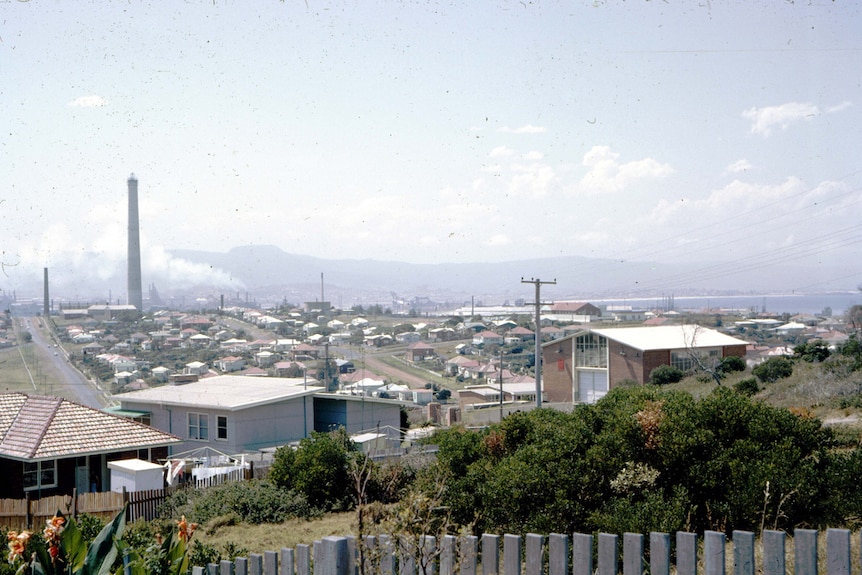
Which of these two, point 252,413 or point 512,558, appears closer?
point 512,558

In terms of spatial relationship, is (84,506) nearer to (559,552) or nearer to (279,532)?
(279,532)

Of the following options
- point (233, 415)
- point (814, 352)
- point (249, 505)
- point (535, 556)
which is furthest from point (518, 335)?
point (535, 556)

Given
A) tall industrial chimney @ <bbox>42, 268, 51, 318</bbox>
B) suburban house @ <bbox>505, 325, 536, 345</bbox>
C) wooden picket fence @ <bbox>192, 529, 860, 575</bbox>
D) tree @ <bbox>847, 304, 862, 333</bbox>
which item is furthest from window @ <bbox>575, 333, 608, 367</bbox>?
tall industrial chimney @ <bbox>42, 268, 51, 318</bbox>

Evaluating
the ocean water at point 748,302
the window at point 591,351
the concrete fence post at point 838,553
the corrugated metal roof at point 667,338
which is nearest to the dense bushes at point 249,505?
the concrete fence post at point 838,553

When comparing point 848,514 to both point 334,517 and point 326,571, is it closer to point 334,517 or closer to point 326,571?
point 326,571

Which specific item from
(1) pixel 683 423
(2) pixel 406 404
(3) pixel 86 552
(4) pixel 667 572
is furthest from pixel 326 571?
(2) pixel 406 404
